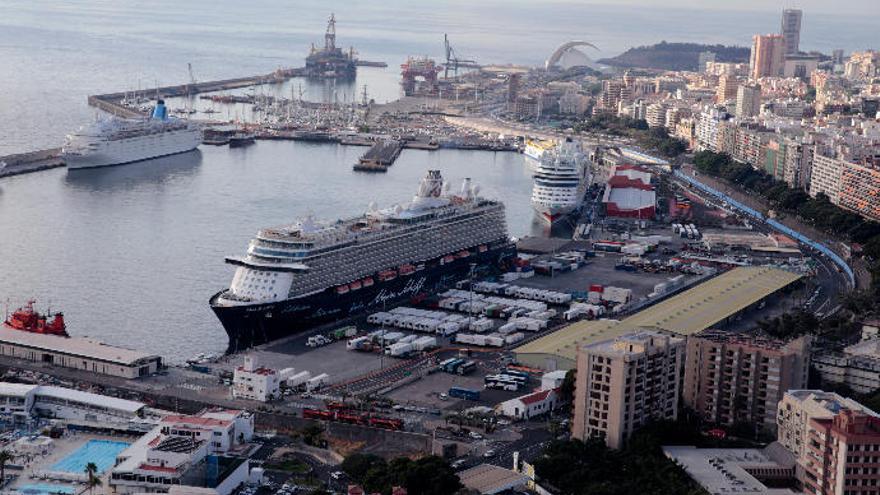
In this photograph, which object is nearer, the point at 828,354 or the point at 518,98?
the point at 828,354

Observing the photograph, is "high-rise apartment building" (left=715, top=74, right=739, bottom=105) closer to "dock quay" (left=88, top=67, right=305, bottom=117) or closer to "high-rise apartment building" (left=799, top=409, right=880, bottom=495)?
"dock quay" (left=88, top=67, right=305, bottom=117)

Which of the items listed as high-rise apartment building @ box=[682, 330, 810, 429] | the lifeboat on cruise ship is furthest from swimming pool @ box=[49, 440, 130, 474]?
the lifeboat on cruise ship

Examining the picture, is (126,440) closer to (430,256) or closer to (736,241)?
(430,256)

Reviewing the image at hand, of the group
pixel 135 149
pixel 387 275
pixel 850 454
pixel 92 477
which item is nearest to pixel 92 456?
pixel 92 477

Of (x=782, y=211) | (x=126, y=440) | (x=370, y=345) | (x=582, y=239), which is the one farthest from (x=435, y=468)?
(x=782, y=211)

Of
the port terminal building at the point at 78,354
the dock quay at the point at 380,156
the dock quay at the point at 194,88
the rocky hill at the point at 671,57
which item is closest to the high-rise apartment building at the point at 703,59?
the rocky hill at the point at 671,57

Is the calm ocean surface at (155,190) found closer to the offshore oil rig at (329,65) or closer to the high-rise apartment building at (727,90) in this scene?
the offshore oil rig at (329,65)

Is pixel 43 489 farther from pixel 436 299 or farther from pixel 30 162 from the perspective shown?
pixel 30 162
